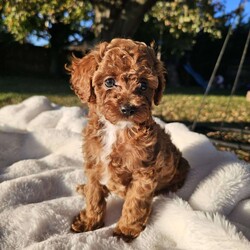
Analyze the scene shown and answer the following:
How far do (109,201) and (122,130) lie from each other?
3.15 ft

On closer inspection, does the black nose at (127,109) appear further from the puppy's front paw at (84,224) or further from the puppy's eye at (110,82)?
the puppy's front paw at (84,224)

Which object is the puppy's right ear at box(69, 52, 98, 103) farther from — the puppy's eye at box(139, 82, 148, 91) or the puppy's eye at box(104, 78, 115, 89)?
the puppy's eye at box(139, 82, 148, 91)

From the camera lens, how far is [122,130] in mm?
3145

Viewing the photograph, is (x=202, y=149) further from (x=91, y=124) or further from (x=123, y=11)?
(x=123, y=11)

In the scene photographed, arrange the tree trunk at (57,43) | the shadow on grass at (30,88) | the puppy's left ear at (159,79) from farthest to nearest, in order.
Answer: the tree trunk at (57,43)
the shadow on grass at (30,88)
the puppy's left ear at (159,79)

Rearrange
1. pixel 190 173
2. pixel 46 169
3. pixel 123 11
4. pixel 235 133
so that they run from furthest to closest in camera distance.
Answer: pixel 123 11
pixel 235 133
pixel 46 169
pixel 190 173

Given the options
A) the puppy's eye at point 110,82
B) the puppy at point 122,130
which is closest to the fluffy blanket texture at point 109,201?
the puppy at point 122,130

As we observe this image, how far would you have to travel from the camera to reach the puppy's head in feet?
9.34

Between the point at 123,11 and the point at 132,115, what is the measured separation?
8483 mm

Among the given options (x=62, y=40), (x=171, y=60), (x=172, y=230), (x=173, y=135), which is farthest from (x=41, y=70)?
(x=172, y=230)

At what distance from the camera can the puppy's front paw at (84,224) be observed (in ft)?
Result: 10.9

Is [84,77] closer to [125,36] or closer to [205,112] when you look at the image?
[125,36]

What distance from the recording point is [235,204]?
3.72 meters

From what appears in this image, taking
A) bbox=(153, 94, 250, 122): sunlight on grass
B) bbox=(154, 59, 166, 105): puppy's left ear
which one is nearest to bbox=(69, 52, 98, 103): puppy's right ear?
bbox=(154, 59, 166, 105): puppy's left ear
